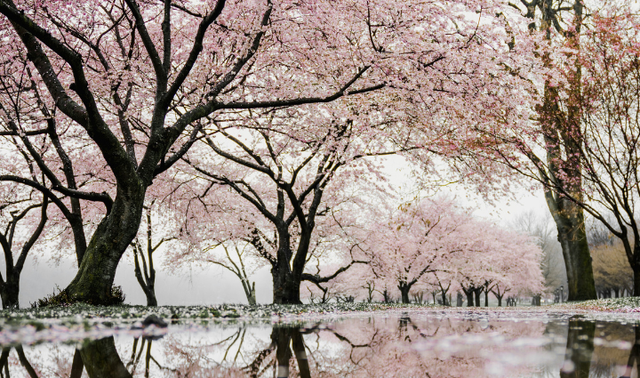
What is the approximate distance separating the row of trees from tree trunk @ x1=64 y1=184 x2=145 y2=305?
0.03 m

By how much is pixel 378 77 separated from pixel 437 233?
2314cm

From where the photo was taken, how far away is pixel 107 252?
8242 mm

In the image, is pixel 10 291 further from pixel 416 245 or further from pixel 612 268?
pixel 612 268

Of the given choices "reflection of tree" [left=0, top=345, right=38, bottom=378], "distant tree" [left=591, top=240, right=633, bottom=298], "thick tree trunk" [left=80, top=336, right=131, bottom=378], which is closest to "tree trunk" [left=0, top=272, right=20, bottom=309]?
"reflection of tree" [left=0, top=345, right=38, bottom=378]

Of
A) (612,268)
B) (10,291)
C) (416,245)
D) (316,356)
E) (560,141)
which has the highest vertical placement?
(560,141)

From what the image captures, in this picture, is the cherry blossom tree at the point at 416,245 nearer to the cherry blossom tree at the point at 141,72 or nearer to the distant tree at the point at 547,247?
the cherry blossom tree at the point at 141,72

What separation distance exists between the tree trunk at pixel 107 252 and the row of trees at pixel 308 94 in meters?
0.03

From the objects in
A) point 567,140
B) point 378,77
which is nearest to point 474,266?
point 567,140

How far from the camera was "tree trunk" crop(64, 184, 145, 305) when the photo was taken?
8.15m

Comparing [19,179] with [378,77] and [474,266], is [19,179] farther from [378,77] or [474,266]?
[474,266]

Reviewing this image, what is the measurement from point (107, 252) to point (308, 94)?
7227mm

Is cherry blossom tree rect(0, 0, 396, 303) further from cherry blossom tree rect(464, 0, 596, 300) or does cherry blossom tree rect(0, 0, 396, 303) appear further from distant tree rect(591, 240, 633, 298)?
distant tree rect(591, 240, 633, 298)

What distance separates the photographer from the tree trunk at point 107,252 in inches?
321

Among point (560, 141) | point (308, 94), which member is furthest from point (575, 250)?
point (308, 94)
